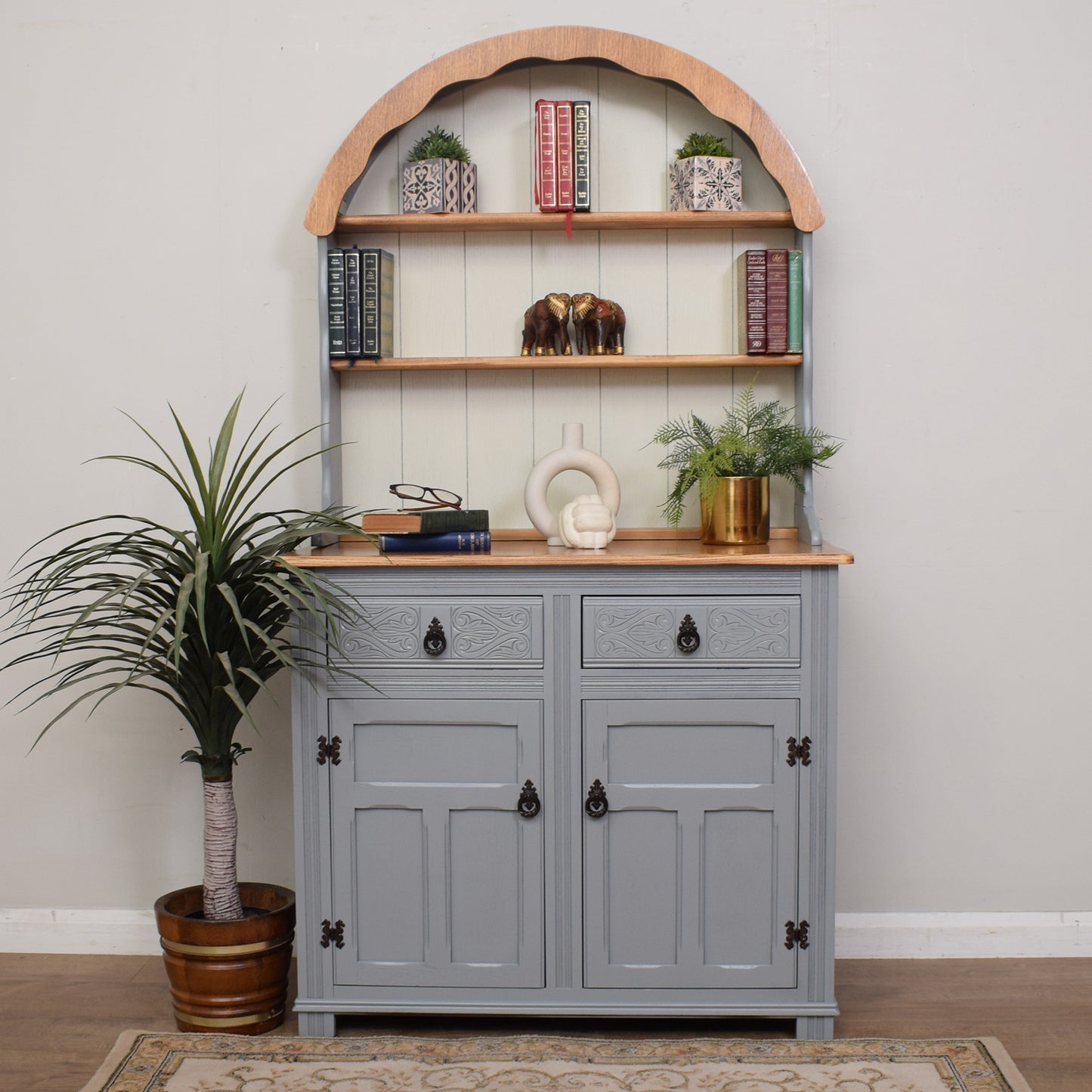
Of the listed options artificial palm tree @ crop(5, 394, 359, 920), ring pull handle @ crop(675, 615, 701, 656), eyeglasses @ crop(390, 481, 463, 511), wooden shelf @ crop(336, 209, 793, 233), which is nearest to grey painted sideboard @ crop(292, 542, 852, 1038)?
ring pull handle @ crop(675, 615, 701, 656)

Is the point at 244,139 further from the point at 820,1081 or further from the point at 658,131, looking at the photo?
the point at 820,1081

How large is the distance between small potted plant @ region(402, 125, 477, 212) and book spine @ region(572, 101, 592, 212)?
264mm

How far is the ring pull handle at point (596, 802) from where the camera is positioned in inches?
95.4

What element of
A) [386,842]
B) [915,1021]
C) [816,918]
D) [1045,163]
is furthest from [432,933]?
[1045,163]

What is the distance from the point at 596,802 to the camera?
2.43 m

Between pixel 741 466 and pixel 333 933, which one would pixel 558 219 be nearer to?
pixel 741 466

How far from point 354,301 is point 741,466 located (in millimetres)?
969

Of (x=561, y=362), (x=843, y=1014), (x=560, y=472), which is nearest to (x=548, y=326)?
(x=561, y=362)

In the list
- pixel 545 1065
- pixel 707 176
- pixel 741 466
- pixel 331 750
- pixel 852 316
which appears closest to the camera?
pixel 545 1065

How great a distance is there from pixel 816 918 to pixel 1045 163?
74.9 inches

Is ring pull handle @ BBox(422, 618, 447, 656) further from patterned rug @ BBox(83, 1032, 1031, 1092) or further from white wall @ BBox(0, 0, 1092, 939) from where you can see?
patterned rug @ BBox(83, 1032, 1031, 1092)

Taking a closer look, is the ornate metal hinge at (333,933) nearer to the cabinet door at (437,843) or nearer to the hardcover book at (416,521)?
the cabinet door at (437,843)

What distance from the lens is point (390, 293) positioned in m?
2.81

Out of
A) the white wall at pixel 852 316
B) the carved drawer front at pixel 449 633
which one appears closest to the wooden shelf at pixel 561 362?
the white wall at pixel 852 316
